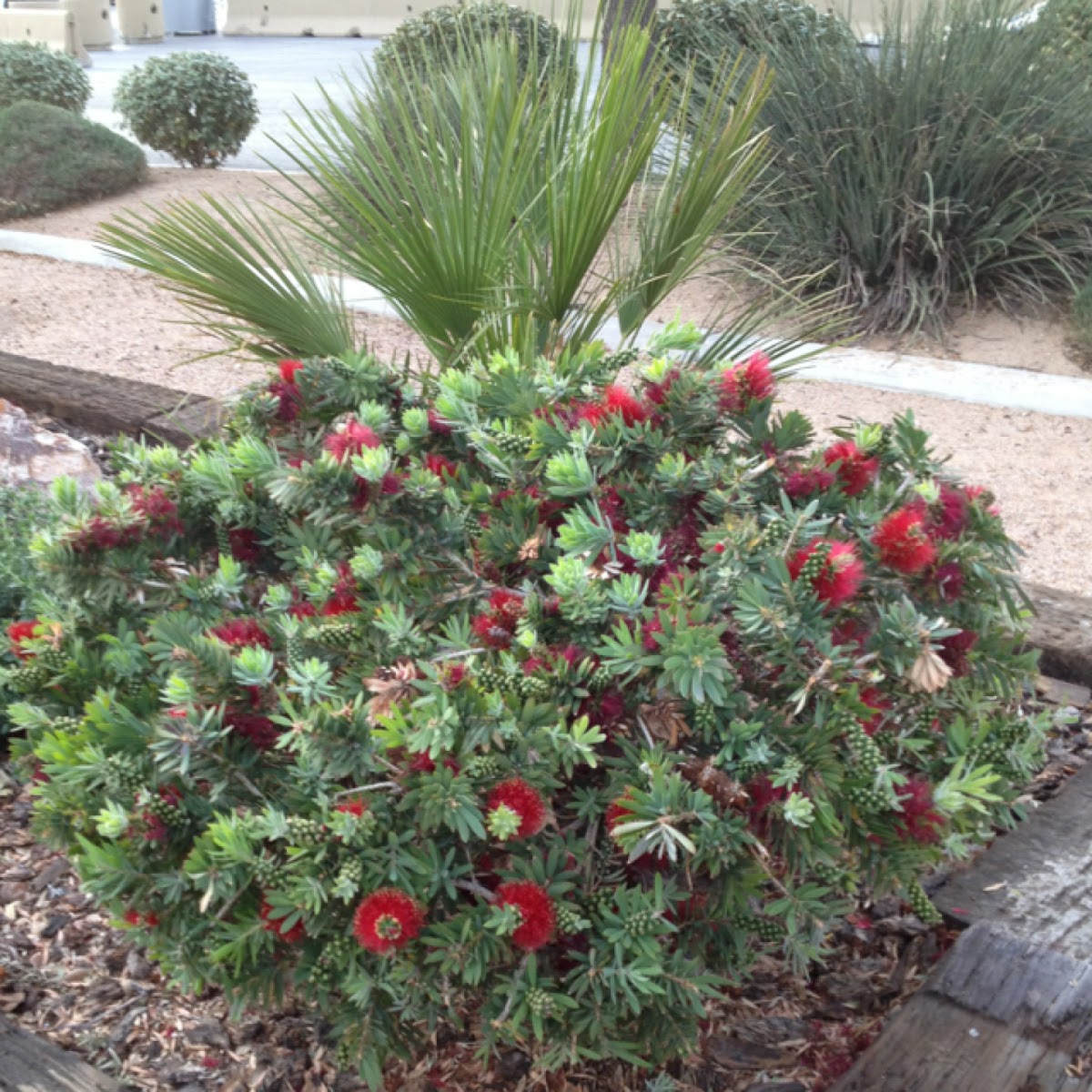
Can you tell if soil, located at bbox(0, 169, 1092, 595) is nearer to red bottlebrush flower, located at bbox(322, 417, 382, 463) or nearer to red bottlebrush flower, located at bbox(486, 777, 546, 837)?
red bottlebrush flower, located at bbox(322, 417, 382, 463)

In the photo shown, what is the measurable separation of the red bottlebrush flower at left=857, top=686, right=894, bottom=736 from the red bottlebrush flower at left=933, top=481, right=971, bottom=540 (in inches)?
11.3

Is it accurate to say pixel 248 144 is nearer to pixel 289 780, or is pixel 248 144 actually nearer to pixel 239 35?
pixel 289 780

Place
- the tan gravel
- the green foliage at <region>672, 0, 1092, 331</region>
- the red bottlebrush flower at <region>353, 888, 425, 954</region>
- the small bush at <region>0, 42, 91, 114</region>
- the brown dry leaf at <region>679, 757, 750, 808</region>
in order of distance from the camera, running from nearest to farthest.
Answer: the red bottlebrush flower at <region>353, 888, 425, 954</region> < the brown dry leaf at <region>679, 757, 750, 808</region> < the tan gravel < the green foliage at <region>672, 0, 1092, 331</region> < the small bush at <region>0, 42, 91, 114</region>

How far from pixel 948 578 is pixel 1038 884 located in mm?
794

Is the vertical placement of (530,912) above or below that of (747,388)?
below

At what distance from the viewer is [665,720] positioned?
5.46 ft

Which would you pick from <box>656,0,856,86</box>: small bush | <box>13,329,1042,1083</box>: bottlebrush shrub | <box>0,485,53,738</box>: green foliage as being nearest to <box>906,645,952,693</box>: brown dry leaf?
<box>13,329,1042,1083</box>: bottlebrush shrub

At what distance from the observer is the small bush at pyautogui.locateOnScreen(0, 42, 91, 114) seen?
37.9ft

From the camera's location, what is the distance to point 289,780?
171 cm

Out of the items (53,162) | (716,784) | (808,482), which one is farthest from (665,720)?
(53,162)

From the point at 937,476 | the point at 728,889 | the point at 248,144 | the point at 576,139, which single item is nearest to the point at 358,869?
the point at 728,889

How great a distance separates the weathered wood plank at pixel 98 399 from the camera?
4441 mm

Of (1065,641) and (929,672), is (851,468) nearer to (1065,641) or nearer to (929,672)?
(929,672)

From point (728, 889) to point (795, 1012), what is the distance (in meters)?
0.70
